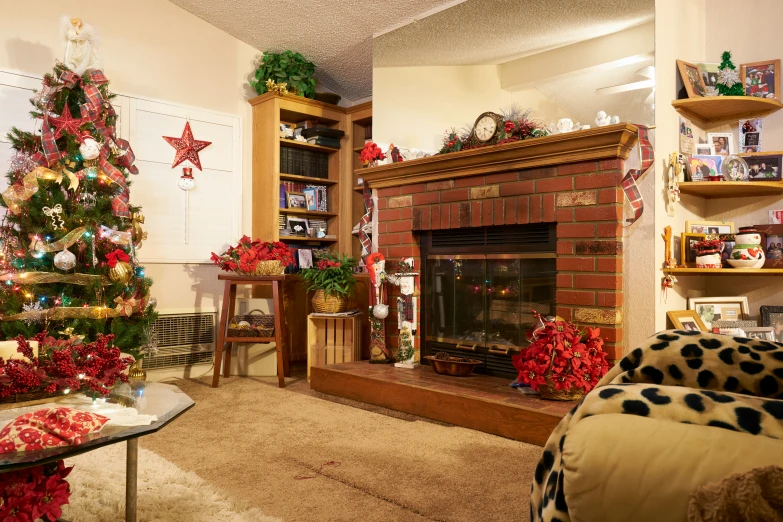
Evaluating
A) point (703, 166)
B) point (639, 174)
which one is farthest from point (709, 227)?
point (639, 174)

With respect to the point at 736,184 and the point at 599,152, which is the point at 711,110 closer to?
the point at 736,184

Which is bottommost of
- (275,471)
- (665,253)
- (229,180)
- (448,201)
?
(275,471)

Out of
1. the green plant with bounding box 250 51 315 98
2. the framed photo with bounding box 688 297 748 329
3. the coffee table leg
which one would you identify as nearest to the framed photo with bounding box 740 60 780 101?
the framed photo with bounding box 688 297 748 329

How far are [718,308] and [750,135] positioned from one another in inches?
37.6

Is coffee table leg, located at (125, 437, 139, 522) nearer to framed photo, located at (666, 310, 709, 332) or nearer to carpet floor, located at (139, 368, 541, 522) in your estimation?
carpet floor, located at (139, 368, 541, 522)

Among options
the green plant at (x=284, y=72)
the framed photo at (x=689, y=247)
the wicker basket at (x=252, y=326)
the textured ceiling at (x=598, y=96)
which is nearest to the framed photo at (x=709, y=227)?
the framed photo at (x=689, y=247)

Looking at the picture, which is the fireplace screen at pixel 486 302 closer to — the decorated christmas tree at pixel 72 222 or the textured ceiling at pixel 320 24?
the textured ceiling at pixel 320 24

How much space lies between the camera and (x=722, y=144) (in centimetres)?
335

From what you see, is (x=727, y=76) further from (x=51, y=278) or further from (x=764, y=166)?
(x=51, y=278)

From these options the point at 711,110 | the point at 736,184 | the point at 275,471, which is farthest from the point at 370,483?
the point at 711,110

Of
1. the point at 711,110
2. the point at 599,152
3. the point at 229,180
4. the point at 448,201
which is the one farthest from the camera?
the point at 229,180

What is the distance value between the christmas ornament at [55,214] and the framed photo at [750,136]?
3.85 meters

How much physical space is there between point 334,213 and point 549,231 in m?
2.45

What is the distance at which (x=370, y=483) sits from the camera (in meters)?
2.22
